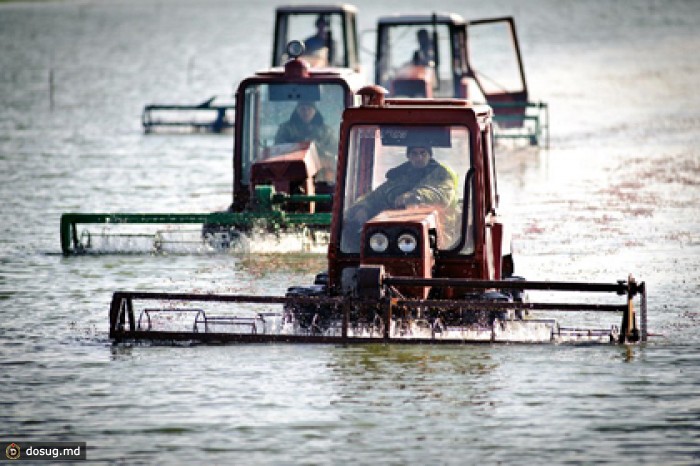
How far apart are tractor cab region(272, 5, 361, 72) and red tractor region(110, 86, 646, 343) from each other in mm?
15507

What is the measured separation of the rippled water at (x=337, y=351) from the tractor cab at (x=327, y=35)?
7.89 ft

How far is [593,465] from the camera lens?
10867 millimetres

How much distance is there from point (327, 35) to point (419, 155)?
53.8ft

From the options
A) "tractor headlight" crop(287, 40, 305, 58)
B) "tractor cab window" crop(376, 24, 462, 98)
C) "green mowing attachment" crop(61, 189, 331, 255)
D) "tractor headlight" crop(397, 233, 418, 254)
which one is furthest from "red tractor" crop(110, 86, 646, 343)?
"tractor cab window" crop(376, 24, 462, 98)

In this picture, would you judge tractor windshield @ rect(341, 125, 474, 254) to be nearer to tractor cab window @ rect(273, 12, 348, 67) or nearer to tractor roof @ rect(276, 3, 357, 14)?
tractor cab window @ rect(273, 12, 348, 67)

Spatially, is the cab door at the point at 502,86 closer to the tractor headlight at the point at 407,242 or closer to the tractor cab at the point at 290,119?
the tractor cab at the point at 290,119

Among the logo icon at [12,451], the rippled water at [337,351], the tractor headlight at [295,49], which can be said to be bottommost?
the logo icon at [12,451]

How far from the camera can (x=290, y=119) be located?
2089 cm

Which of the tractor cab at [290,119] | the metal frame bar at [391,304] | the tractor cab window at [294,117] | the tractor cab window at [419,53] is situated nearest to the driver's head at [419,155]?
the metal frame bar at [391,304]

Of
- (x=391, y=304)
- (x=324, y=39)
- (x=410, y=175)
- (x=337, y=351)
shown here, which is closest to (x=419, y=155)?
(x=410, y=175)

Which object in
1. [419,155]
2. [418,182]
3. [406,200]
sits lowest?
[406,200]

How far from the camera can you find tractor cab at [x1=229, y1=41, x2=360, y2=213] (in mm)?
20812

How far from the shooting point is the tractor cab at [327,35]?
3016 cm

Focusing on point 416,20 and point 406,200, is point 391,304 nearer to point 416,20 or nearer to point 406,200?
point 406,200
